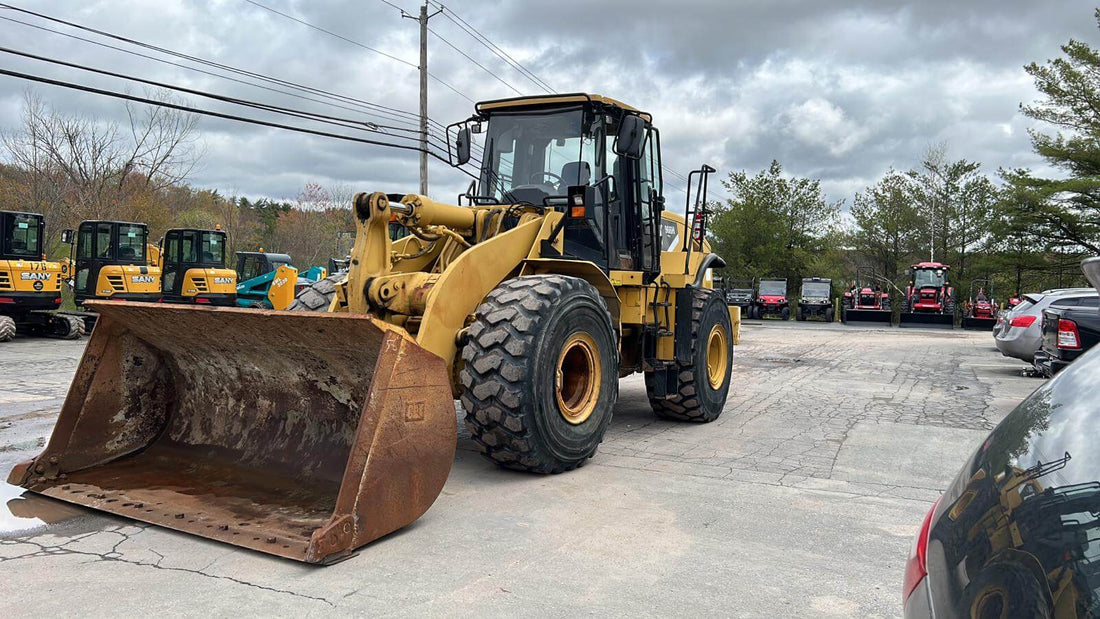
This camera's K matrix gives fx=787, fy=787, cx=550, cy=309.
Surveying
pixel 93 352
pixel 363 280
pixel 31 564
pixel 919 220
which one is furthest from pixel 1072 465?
pixel 919 220

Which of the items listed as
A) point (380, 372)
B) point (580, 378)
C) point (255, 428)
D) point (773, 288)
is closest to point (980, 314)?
point (773, 288)

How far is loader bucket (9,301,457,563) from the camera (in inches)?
156

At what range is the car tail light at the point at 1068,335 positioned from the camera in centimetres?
958

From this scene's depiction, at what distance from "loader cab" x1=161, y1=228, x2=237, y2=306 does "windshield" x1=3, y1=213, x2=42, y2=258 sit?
8.74 feet

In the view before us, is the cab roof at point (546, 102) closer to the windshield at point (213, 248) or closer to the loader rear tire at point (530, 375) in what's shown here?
the loader rear tire at point (530, 375)

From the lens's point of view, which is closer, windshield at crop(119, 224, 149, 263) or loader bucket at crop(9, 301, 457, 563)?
loader bucket at crop(9, 301, 457, 563)

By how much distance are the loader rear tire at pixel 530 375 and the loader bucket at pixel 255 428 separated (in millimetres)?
695

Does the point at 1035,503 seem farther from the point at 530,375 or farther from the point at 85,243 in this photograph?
the point at 85,243

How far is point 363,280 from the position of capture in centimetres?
550

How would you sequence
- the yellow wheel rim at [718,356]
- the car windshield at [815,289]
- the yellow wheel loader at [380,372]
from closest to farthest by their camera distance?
the yellow wheel loader at [380,372] < the yellow wheel rim at [718,356] < the car windshield at [815,289]

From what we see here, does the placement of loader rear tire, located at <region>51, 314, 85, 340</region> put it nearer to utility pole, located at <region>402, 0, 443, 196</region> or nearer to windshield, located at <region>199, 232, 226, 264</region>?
windshield, located at <region>199, 232, 226, 264</region>

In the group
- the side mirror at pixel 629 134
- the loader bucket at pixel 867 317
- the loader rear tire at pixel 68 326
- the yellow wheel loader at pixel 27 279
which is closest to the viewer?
the side mirror at pixel 629 134

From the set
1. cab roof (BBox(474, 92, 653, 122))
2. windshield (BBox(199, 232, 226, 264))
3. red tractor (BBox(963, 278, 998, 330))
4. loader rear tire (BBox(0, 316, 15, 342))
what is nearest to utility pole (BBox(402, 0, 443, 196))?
windshield (BBox(199, 232, 226, 264))

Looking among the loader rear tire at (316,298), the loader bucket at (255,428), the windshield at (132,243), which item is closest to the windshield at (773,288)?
the windshield at (132,243)
